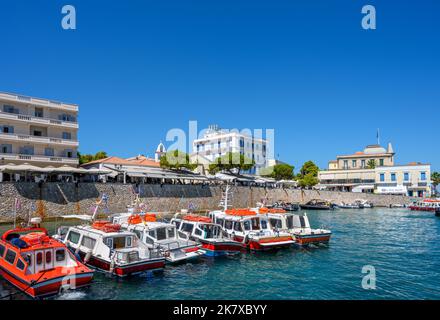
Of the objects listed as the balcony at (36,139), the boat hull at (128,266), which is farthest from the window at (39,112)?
the boat hull at (128,266)

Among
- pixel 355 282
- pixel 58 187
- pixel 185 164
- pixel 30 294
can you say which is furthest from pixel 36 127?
pixel 355 282

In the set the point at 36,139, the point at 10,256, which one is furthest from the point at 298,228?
the point at 36,139

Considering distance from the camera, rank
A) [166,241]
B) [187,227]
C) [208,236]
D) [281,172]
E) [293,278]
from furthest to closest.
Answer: [281,172]
[187,227]
[208,236]
[166,241]
[293,278]

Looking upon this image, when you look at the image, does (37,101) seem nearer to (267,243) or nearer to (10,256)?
(10,256)

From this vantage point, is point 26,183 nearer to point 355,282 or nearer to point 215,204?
point 215,204

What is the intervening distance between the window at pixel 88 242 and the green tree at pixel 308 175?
80166 mm

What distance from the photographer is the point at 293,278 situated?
20.6 m

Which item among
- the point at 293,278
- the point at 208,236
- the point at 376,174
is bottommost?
the point at 293,278

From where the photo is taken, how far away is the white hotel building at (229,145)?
9738cm

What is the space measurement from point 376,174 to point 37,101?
96.6m

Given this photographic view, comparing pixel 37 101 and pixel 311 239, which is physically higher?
pixel 37 101

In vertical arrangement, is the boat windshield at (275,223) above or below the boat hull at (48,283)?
above

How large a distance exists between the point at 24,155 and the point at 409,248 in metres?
49.0

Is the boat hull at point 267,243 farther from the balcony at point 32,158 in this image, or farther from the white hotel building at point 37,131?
the white hotel building at point 37,131
